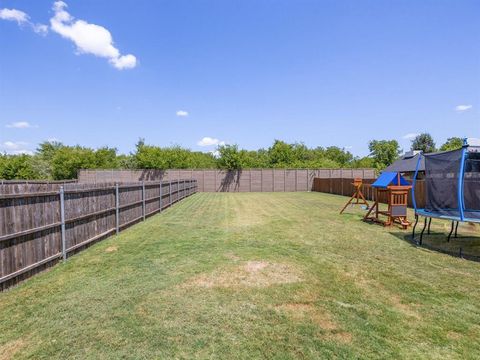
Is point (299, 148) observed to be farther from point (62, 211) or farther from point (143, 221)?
point (62, 211)

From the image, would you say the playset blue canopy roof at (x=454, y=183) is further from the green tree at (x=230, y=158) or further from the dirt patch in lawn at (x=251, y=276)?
the green tree at (x=230, y=158)

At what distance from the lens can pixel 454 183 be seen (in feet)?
20.4

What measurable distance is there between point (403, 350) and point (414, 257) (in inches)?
139

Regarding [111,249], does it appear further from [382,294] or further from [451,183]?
[451,183]

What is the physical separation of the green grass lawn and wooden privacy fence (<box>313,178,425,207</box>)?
25.5 ft

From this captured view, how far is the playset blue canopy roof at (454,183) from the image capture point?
237 inches

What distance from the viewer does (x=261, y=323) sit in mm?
3064

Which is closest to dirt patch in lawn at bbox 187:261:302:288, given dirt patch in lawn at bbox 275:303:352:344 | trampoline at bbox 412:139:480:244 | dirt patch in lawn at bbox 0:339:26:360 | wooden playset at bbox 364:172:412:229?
dirt patch in lawn at bbox 275:303:352:344

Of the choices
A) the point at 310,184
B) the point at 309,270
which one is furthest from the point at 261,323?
the point at 310,184

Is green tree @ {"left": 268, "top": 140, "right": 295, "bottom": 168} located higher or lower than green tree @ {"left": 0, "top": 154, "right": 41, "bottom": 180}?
higher

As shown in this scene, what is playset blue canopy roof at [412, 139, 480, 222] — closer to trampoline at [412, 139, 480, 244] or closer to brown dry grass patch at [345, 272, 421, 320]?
trampoline at [412, 139, 480, 244]

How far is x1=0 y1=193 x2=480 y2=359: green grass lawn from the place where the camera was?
266 centimetres

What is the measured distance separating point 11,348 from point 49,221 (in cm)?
280

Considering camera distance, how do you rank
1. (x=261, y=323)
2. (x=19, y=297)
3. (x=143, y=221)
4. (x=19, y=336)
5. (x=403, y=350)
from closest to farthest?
(x=403, y=350), (x=19, y=336), (x=261, y=323), (x=19, y=297), (x=143, y=221)
